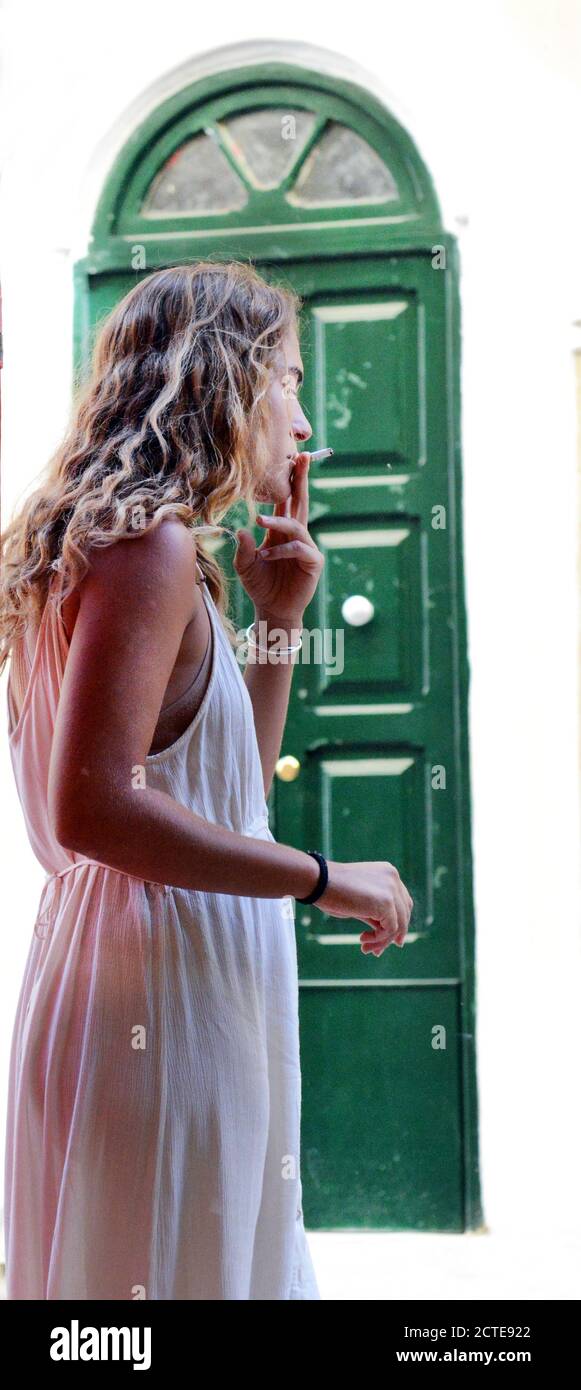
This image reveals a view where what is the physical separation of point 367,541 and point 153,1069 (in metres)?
1.32

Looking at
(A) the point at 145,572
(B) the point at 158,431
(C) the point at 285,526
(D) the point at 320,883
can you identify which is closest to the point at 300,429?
(C) the point at 285,526

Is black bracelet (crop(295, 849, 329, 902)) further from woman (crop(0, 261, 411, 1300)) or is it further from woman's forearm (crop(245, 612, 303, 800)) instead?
woman's forearm (crop(245, 612, 303, 800))

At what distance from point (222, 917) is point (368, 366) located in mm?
1327

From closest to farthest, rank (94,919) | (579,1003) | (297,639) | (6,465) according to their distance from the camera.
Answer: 1. (94,919)
2. (297,639)
3. (6,465)
4. (579,1003)

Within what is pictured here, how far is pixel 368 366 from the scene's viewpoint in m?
2.06

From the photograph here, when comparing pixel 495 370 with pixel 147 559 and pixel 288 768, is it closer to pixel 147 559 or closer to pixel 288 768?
pixel 288 768

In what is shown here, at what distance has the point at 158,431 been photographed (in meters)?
0.91

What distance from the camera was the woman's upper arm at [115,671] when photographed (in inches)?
31.8

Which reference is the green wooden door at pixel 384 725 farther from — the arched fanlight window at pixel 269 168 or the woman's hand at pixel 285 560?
the woman's hand at pixel 285 560

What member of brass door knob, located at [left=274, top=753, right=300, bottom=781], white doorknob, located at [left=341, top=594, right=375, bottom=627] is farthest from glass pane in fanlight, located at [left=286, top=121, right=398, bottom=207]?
brass door knob, located at [left=274, top=753, right=300, bottom=781]

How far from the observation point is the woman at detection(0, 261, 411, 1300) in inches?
32.7

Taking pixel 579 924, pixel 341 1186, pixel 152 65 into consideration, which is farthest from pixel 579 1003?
pixel 152 65

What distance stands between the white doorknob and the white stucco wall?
0.16m

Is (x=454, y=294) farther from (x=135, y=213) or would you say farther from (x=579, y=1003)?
(x=579, y=1003)
